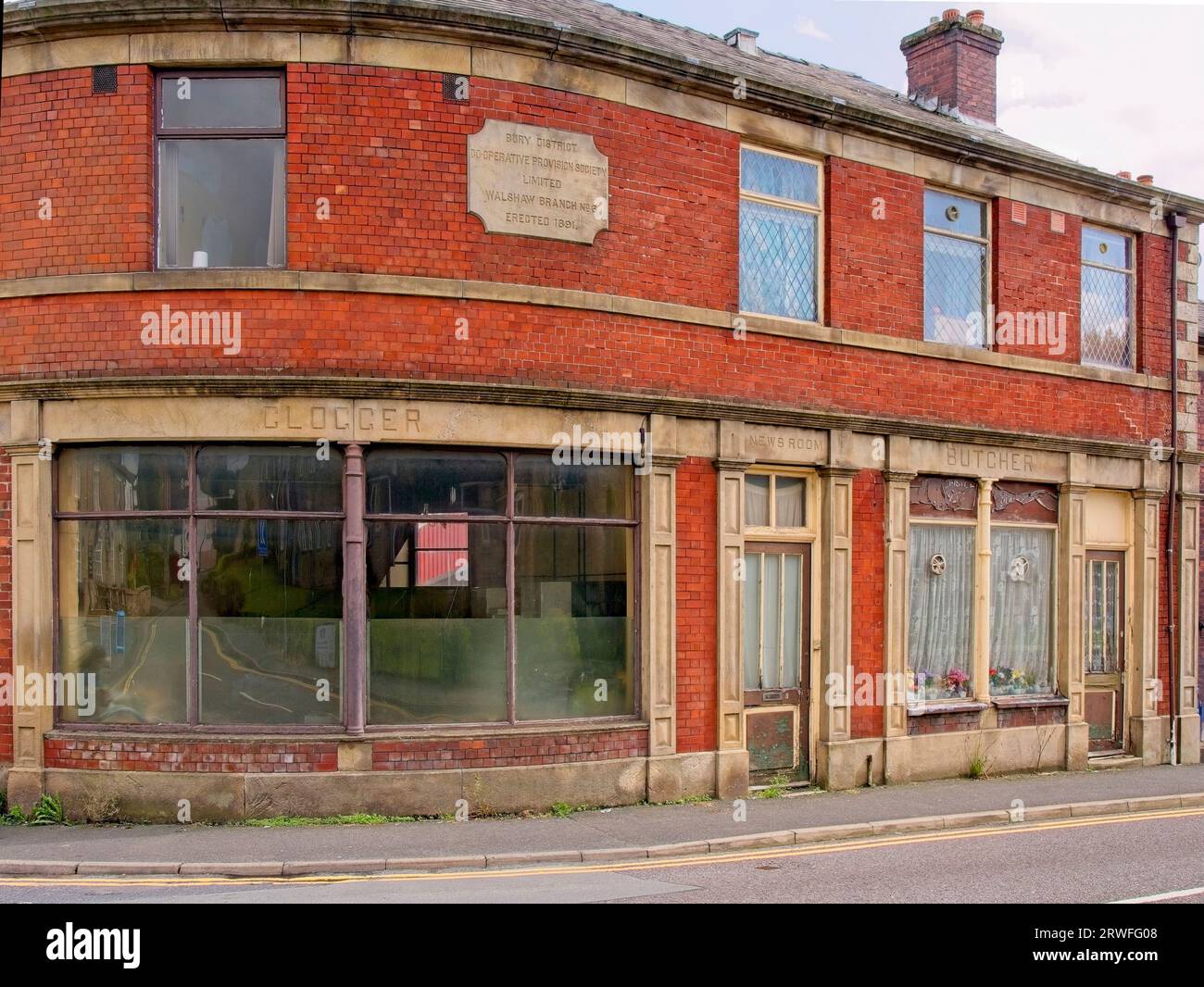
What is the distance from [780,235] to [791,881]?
7.32 m

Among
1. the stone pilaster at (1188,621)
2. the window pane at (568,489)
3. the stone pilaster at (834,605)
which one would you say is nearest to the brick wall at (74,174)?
the window pane at (568,489)

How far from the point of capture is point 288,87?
37.2ft

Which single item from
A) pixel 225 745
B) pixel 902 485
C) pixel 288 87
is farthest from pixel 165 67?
pixel 902 485

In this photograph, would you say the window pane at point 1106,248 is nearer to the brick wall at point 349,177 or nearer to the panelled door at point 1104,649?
the panelled door at point 1104,649

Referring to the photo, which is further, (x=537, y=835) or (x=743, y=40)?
(x=743, y=40)

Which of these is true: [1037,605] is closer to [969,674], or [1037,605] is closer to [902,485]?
[969,674]

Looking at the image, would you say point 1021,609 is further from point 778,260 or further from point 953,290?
point 778,260

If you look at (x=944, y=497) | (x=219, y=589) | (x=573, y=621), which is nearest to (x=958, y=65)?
(x=944, y=497)

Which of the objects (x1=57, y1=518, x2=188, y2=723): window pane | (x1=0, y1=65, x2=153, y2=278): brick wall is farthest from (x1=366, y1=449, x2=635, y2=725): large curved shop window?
(x1=0, y1=65, x2=153, y2=278): brick wall

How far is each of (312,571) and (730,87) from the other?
6.52 meters

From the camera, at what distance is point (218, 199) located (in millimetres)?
11500

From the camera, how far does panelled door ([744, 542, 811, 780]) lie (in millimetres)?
13312

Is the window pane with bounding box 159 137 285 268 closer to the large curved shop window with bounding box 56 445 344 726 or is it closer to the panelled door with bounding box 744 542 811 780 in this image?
the large curved shop window with bounding box 56 445 344 726

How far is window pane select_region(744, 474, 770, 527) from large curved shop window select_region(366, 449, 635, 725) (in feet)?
5.14
